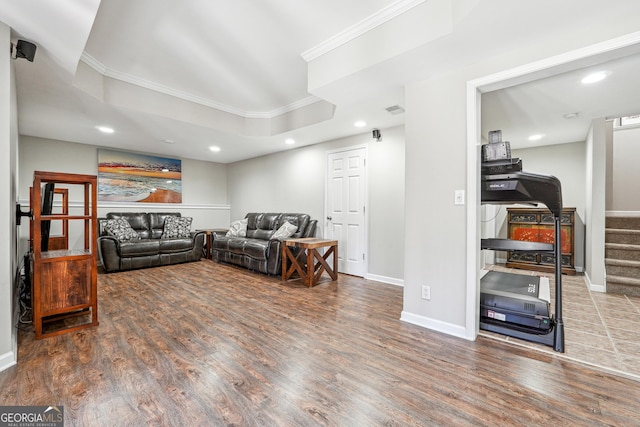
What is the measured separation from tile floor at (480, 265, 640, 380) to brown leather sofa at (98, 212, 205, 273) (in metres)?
4.89

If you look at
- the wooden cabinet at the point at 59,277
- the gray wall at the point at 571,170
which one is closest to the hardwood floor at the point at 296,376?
the wooden cabinet at the point at 59,277

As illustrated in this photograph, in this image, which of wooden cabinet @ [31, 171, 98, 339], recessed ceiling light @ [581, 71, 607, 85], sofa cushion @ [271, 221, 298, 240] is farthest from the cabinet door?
recessed ceiling light @ [581, 71, 607, 85]

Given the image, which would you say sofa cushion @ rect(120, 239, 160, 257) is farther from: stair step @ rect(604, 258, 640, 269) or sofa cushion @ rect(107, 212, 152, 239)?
stair step @ rect(604, 258, 640, 269)

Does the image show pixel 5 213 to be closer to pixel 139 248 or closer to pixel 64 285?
pixel 64 285

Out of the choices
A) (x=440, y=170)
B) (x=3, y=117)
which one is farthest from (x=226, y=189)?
(x=440, y=170)

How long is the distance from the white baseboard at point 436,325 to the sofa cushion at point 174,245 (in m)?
4.21

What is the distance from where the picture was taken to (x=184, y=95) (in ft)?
12.7

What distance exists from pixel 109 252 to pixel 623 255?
735 cm

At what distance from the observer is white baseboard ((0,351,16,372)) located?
68.4 inches

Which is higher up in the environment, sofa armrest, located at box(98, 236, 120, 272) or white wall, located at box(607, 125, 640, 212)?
white wall, located at box(607, 125, 640, 212)

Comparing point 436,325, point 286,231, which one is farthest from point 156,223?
point 436,325

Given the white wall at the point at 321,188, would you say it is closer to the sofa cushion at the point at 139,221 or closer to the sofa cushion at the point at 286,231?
the sofa cushion at the point at 286,231

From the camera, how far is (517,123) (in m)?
3.78

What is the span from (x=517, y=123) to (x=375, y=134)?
1887mm
